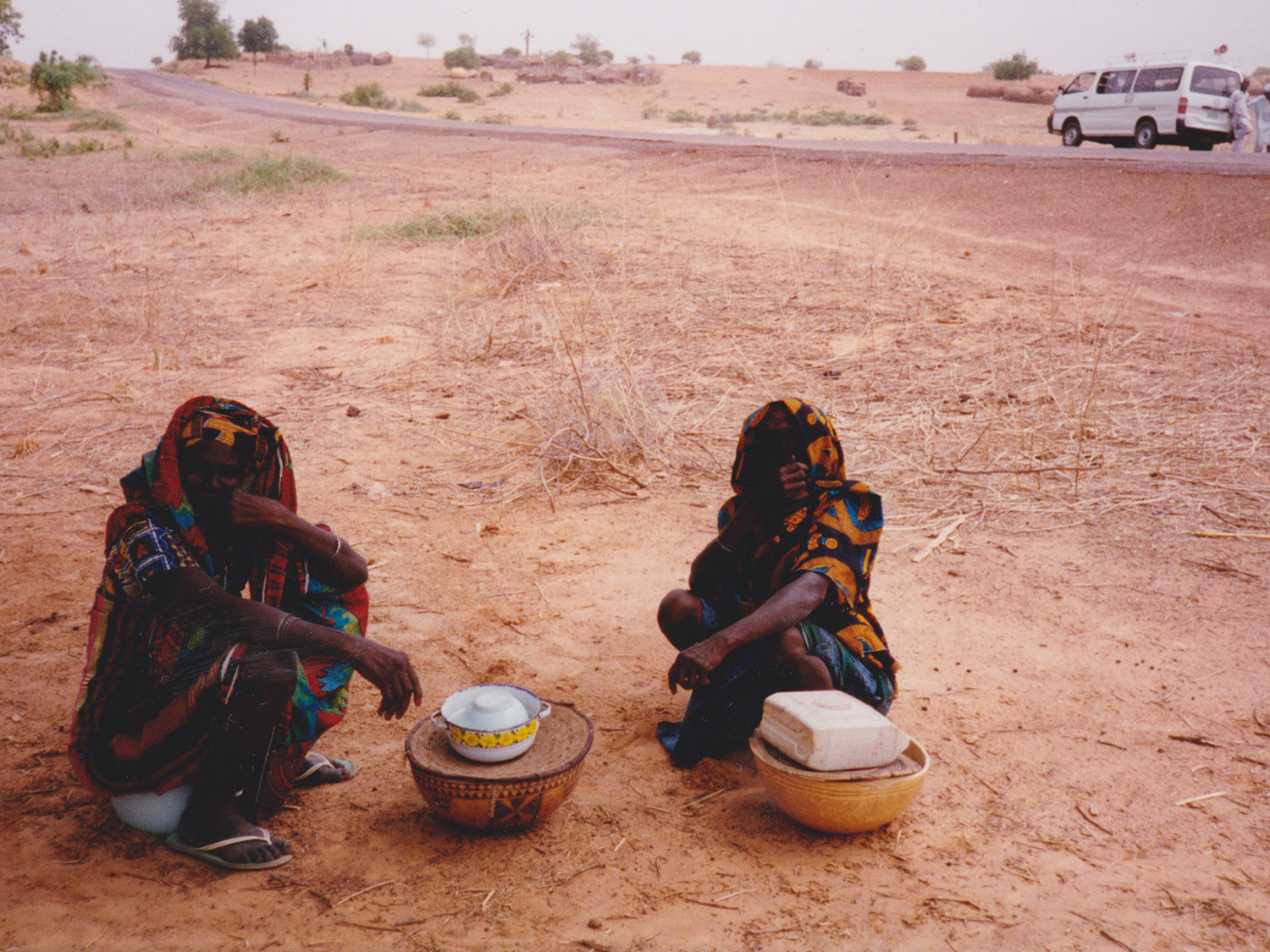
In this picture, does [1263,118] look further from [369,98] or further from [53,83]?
[53,83]

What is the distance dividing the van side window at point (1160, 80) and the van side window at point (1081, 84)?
124 centimetres

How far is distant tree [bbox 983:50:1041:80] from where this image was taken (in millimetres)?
43906

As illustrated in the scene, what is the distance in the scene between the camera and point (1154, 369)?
6465mm

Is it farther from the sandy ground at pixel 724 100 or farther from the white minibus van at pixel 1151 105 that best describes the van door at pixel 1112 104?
the sandy ground at pixel 724 100

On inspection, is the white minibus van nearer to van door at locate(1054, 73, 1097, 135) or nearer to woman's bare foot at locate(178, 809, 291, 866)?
van door at locate(1054, 73, 1097, 135)

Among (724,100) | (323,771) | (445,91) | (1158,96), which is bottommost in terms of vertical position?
(323,771)

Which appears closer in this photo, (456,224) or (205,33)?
(456,224)

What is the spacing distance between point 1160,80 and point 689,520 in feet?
50.5

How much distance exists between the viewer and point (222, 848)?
2.27m

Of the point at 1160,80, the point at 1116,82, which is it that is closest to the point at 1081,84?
the point at 1116,82

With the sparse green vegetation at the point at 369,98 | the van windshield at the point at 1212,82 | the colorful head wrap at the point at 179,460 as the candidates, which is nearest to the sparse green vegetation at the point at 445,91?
the sparse green vegetation at the point at 369,98

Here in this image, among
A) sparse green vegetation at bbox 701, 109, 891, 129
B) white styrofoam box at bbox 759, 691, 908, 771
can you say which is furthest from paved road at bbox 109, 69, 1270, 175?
white styrofoam box at bbox 759, 691, 908, 771

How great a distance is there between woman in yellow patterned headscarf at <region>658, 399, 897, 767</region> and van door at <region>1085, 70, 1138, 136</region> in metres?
16.6

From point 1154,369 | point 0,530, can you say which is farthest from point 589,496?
point 1154,369
